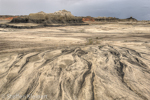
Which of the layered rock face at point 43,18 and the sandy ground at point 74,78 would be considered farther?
the layered rock face at point 43,18

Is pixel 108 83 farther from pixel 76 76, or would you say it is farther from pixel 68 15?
pixel 68 15

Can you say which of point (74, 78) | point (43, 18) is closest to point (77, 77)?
point (74, 78)

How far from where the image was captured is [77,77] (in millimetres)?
2490

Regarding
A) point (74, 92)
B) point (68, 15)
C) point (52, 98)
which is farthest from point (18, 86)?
point (68, 15)

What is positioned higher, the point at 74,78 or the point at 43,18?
the point at 43,18

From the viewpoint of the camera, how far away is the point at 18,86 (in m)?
2.21

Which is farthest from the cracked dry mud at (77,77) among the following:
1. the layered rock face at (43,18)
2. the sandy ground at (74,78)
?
the layered rock face at (43,18)

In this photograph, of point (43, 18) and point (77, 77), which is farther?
point (43, 18)

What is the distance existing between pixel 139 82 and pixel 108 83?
0.77m

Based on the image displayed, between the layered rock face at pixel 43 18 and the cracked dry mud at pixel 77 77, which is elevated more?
the layered rock face at pixel 43 18

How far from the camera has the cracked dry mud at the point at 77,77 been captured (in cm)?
204

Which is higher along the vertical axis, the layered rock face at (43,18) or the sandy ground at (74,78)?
the layered rock face at (43,18)

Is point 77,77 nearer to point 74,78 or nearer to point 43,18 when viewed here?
point 74,78

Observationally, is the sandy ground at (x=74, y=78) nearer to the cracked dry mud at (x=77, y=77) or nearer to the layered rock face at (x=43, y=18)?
the cracked dry mud at (x=77, y=77)
